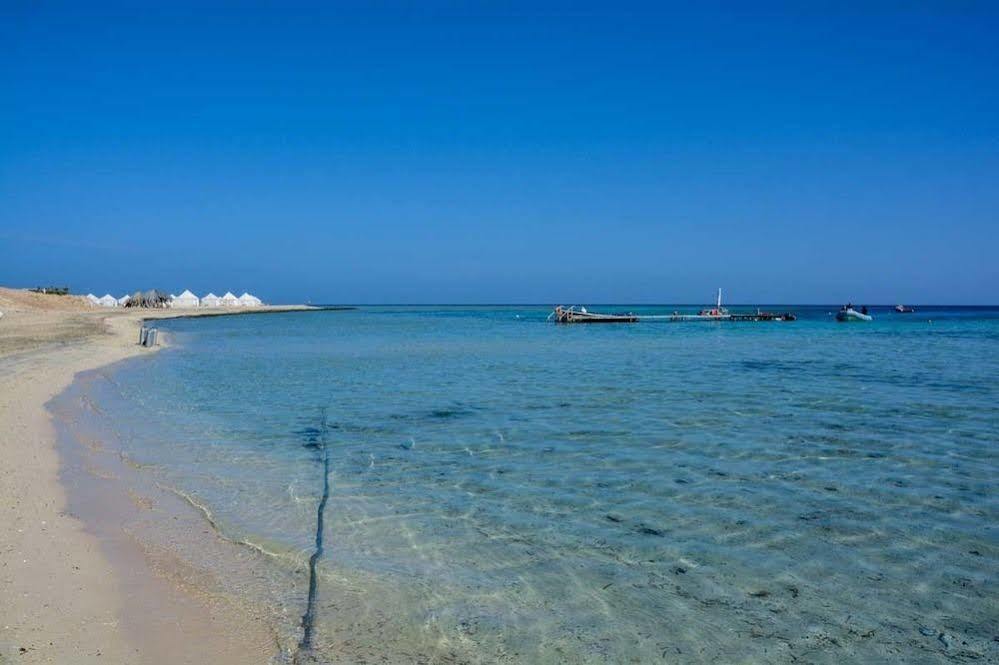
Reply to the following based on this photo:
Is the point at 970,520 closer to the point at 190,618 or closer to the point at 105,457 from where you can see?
the point at 190,618

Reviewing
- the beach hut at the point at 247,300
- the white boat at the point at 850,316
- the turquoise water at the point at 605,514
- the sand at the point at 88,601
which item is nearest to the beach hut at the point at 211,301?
the beach hut at the point at 247,300

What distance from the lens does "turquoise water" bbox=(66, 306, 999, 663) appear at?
439 centimetres

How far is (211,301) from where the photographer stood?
9919 centimetres

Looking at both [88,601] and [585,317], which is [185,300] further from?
[88,601]

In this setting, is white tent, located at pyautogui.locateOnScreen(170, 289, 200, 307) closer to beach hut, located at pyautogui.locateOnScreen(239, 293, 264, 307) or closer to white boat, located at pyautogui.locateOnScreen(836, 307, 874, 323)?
beach hut, located at pyautogui.locateOnScreen(239, 293, 264, 307)

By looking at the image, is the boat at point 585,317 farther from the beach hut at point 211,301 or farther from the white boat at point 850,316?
the beach hut at point 211,301

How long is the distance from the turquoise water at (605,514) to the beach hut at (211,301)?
89242 mm

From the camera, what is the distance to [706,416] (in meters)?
12.1

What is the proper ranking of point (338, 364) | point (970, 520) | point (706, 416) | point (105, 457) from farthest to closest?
point (338, 364) < point (706, 416) < point (105, 457) < point (970, 520)

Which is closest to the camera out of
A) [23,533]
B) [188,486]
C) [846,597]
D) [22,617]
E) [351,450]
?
[22,617]

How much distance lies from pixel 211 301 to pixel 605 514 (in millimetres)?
102028

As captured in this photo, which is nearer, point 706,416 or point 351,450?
point 351,450

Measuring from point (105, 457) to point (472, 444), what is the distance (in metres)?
4.91

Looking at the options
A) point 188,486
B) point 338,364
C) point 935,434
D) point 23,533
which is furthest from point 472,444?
point 338,364
